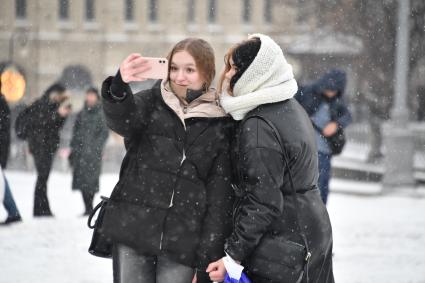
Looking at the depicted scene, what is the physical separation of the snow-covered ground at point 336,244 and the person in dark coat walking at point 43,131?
32 centimetres

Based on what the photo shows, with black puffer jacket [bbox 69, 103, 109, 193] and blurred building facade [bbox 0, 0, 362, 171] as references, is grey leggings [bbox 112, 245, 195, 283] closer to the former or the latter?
black puffer jacket [bbox 69, 103, 109, 193]

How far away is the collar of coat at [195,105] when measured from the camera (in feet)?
9.39

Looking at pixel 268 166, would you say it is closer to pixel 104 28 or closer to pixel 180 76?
pixel 180 76

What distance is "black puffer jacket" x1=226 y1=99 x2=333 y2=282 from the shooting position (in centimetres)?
264

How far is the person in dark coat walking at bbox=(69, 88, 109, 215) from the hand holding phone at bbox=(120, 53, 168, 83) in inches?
261

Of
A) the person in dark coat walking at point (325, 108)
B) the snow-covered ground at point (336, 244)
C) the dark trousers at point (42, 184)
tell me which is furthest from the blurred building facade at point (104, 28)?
the person in dark coat walking at point (325, 108)

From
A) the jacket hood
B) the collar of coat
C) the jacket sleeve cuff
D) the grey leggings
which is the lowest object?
the grey leggings

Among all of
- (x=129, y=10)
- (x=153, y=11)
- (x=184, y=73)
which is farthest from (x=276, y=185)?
(x=129, y=10)

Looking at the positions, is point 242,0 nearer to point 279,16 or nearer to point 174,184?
point 279,16

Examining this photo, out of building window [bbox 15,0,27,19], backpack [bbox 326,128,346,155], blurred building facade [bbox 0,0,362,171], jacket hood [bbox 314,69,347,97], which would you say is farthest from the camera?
building window [bbox 15,0,27,19]

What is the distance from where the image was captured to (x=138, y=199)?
2877 mm

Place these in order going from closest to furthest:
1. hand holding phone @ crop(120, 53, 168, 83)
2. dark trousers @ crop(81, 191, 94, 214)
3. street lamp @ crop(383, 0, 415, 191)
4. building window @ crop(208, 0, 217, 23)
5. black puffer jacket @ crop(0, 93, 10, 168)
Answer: hand holding phone @ crop(120, 53, 168, 83)
black puffer jacket @ crop(0, 93, 10, 168)
dark trousers @ crop(81, 191, 94, 214)
street lamp @ crop(383, 0, 415, 191)
building window @ crop(208, 0, 217, 23)

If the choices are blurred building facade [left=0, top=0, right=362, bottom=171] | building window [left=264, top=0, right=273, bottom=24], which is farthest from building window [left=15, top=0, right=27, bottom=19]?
building window [left=264, top=0, right=273, bottom=24]

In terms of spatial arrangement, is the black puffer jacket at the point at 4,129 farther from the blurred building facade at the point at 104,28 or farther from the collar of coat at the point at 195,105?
the blurred building facade at the point at 104,28
